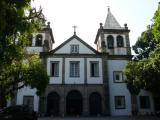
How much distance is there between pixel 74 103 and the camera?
110ft

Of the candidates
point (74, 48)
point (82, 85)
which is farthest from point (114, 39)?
point (82, 85)

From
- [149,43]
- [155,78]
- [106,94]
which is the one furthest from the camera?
[149,43]

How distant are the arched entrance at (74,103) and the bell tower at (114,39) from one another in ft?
22.6

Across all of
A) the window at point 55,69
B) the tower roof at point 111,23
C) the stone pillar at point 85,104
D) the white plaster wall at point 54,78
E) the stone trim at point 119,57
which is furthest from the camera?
the tower roof at point 111,23

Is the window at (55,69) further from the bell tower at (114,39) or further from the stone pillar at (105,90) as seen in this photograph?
the bell tower at (114,39)

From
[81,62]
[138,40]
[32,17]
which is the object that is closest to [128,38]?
[138,40]

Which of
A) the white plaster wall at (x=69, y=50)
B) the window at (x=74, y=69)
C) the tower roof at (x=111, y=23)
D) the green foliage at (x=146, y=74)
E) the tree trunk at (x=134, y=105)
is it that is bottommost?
the tree trunk at (x=134, y=105)

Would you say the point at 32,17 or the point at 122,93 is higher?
the point at 32,17

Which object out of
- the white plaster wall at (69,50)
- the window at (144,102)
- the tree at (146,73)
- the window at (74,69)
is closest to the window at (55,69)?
the white plaster wall at (69,50)

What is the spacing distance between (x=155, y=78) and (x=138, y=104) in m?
10.8

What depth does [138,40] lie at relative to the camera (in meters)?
40.8

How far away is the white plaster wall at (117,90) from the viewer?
3334 cm

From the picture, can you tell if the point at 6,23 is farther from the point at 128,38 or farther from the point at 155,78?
the point at 128,38

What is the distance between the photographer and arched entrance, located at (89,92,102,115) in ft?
109
